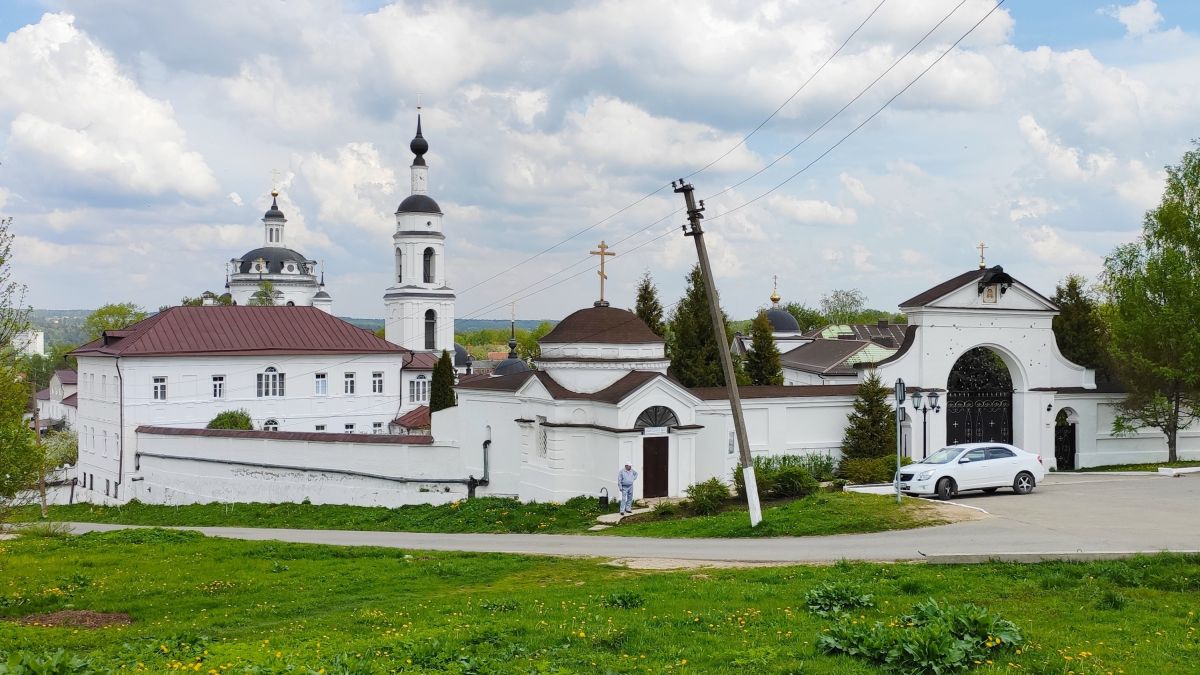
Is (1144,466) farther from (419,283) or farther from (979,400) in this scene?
(419,283)

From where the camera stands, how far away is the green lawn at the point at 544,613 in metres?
9.05

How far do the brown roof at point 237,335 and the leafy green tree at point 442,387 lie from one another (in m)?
8.86

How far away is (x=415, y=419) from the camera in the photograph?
163 feet

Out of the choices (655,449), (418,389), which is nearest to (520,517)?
(655,449)

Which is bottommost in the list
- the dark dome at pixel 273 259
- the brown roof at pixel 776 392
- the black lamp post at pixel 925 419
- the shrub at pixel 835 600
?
the shrub at pixel 835 600

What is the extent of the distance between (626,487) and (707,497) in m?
2.15

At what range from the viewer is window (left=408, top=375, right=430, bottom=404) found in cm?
5378

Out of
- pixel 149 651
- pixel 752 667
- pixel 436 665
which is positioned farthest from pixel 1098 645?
pixel 149 651

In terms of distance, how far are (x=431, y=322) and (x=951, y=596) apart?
53.7 meters

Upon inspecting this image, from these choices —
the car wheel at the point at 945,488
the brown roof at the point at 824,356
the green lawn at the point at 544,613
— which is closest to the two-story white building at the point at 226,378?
the brown roof at the point at 824,356

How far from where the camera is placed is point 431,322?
63219 millimetres

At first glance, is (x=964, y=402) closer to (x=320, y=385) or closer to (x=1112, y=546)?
(x=1112, y=546)

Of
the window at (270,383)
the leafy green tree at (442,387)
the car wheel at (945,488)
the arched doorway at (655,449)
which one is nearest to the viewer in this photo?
the car wheel at (945,488)

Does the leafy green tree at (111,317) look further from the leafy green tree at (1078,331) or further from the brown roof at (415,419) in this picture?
the leafy green tree at (1078,331)
